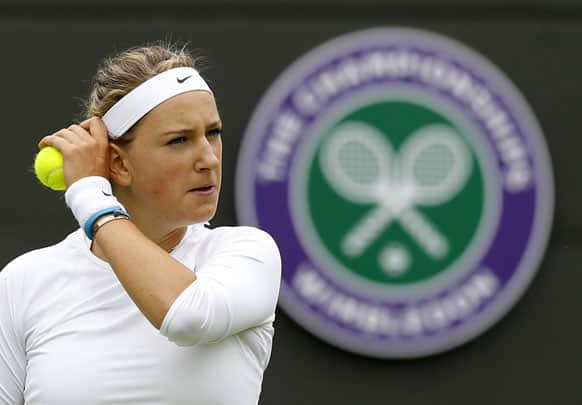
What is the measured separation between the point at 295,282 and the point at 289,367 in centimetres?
29

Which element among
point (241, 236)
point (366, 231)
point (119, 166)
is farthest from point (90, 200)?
point (366, 231)

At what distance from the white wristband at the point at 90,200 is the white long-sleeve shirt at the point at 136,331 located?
6.1 inches

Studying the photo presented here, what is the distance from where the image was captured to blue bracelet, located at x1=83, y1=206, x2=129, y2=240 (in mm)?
1889

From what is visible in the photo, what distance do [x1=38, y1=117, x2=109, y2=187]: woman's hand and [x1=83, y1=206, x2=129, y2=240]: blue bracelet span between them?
0.32 ft

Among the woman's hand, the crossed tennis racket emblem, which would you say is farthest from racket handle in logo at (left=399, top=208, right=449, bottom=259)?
the woman's hand

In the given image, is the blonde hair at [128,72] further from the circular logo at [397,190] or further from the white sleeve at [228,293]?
the circular logo at [397,190]

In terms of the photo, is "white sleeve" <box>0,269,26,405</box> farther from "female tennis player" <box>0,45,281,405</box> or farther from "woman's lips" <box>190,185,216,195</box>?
"woman's lips" <box>190,185,216,195</box>

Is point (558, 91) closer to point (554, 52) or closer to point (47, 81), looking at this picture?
point (554, 52)

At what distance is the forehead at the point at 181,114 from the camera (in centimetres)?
197

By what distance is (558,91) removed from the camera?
4.16 meters

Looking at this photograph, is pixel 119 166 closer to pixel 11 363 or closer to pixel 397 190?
pixel 11 363

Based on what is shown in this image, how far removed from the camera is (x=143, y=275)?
71.7 inches

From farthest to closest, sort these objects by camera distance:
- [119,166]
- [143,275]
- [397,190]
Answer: [397,190]
[119,166]
[143,275]

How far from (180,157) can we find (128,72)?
0.66 feet
